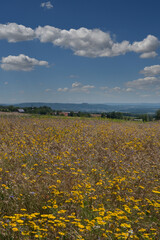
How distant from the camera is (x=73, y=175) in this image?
4719 mm

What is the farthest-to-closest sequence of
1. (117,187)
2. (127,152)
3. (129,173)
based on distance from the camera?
(127,152), (129,173), (117,187)

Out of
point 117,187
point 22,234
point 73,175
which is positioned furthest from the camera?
point 73,175

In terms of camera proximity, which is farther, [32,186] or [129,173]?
[129,173]

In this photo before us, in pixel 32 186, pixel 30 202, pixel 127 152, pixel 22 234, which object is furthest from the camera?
pixel 127 152

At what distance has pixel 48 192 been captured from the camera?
3.99m

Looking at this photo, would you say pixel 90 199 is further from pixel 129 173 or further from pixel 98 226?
pixel 129 173

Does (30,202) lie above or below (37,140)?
below

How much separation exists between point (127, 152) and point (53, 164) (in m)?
3.17

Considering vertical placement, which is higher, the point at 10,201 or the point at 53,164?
the point at 53,164

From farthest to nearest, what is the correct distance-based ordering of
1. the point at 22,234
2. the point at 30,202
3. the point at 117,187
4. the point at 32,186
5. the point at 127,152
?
the point at 127,152, the point at 117,187, the point at 32,186, the point at 30,202, the point at 22,234

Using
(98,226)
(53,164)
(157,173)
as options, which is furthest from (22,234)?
(157,173)

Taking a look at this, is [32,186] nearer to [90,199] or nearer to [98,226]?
[90,199]

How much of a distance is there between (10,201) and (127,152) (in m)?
4.65

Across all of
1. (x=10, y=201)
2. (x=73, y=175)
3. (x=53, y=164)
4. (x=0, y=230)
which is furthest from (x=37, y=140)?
(x=0, y=230)
